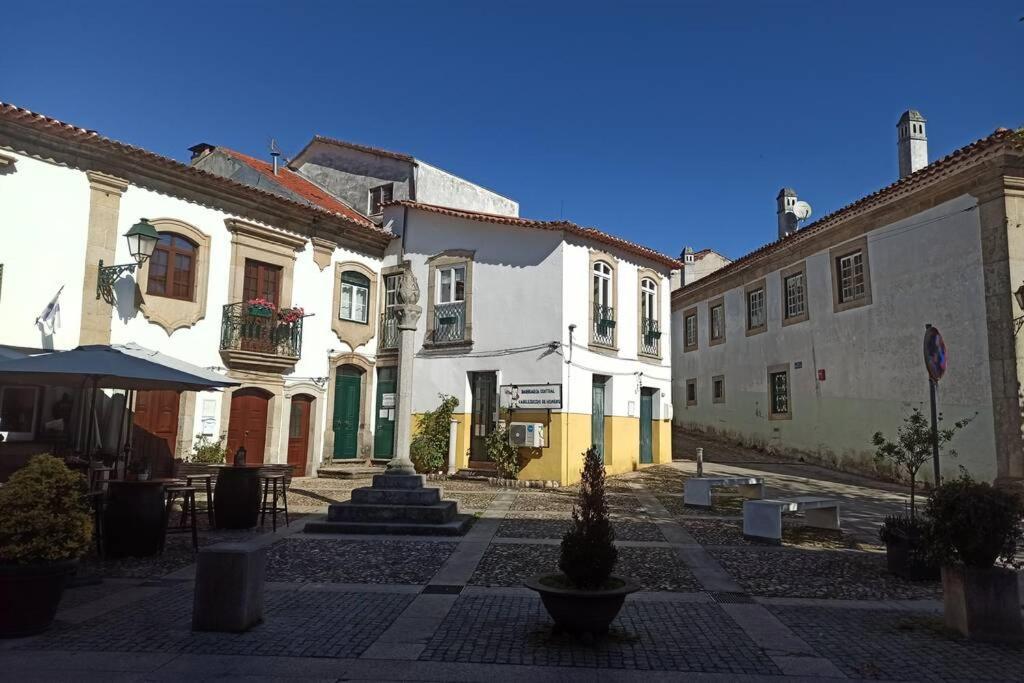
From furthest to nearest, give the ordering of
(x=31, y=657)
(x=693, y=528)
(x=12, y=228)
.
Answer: (x=12, y=228) < (x=693, y=528) < (x=31, y=657)

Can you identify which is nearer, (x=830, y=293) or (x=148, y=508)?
(x=148, y=508)

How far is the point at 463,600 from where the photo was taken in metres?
5.61

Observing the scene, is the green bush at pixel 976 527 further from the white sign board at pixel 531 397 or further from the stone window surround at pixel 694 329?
the stone window surround at pixel 694 329

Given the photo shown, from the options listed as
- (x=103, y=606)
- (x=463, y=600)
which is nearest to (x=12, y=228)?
(x=103, y=606)

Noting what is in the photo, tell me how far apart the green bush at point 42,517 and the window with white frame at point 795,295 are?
701 inches

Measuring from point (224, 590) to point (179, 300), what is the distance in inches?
395

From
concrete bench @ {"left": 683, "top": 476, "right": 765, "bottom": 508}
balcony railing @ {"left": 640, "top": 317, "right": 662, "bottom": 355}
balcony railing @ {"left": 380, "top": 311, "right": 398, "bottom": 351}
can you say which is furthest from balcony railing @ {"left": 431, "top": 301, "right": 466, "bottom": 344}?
concrete bench @ {"left": 683, "top": 476, "right": 765, "bottom": 508}

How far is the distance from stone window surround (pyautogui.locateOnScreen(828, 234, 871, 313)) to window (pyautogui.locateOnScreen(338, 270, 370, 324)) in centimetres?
1209

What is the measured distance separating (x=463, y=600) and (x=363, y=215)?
50.8 feet

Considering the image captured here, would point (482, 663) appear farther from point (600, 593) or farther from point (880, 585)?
point (880, 585)

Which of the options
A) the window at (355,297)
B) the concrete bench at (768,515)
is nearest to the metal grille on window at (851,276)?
the concrete bench at (768,515)

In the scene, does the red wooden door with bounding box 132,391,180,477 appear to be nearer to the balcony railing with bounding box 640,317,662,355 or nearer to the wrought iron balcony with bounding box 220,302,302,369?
the wrought iron balcony with bounding box 220,302,302,369

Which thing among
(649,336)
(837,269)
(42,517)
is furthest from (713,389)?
(42,517)

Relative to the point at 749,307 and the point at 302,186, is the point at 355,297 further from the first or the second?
the point at 749,307
